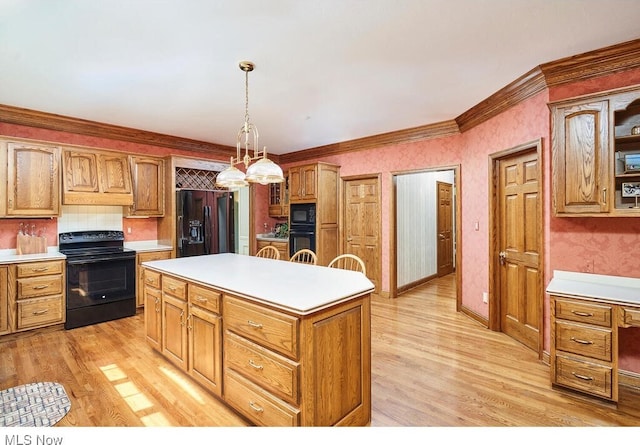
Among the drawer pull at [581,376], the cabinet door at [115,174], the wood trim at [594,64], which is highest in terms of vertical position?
the wood trim at [594,64]

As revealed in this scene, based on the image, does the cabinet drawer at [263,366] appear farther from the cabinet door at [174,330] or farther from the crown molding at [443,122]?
the crown molding at [443,122]

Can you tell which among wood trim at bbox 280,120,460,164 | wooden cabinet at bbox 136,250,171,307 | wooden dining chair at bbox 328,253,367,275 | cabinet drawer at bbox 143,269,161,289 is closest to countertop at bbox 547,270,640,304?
wooden dining chair at bbox 328,253,367,275

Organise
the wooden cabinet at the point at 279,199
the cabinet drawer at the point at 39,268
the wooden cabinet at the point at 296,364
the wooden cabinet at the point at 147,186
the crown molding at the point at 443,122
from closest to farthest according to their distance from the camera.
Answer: the wooden cabinet at the point at 296,364
the crown molding at the point at 443,122
the cabinet drawer at the point at 39,268
the wooden cabinet at the point at 147,186
the wooden cabinet at the point at 279,199

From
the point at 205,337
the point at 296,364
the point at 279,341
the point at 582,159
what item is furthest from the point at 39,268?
the point at 582,159

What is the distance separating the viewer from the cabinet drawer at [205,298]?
84.7 inches

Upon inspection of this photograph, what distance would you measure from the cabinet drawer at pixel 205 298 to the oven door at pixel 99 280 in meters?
2.38

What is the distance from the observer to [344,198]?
5.61 meters

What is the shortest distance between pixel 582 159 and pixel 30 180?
562cm

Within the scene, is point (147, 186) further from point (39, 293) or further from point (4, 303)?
point (4, 303)

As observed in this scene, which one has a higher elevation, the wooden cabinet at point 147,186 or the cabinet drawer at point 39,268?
the wooden cabinet at point 147,186

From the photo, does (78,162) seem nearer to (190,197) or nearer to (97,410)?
(190,197)

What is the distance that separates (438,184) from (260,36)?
529 cm

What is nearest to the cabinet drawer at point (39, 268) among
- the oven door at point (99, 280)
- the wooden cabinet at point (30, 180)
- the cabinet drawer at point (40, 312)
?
the oven door at point (99, 280)

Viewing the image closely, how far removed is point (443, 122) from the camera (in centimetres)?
432
